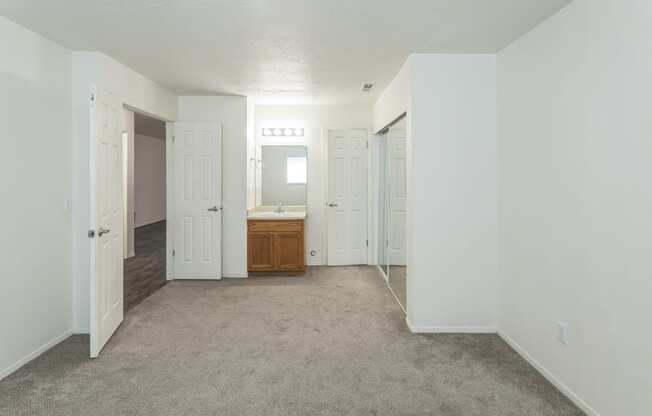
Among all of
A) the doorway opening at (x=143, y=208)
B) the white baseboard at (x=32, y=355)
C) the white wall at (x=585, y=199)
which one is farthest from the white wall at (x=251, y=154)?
the white wall at (x=585, y=199)

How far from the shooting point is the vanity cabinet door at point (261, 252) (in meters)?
4.99

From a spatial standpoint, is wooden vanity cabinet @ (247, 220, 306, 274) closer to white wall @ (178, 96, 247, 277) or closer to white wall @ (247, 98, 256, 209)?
white wall @ (178, 96, 247, 277)

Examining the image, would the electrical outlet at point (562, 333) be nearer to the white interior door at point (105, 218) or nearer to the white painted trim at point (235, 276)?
the white interior door at point (105, 218)

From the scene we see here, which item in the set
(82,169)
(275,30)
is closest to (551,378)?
(275,30)

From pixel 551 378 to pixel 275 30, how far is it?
303 centimetres

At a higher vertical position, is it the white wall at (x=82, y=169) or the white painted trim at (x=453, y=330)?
the white wall at (x=82, y=169)

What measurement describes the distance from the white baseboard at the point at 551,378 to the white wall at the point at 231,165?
3264 millimetres

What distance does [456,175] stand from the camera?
316cm

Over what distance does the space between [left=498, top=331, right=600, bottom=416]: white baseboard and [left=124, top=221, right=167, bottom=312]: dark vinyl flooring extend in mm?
3578

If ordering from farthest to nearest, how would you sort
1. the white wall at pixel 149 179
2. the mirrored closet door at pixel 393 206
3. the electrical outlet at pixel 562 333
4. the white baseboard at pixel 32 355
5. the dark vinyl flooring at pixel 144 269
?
the white wall at pixel 149 179 < the dark vinyl flooring at pixel 144 269 < the mirrored closet door at pixel 393 206 < the white baseboard at pixel 32 355 < the electrical outlet at pixel 562 333

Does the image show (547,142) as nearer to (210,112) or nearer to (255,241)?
(255,241)

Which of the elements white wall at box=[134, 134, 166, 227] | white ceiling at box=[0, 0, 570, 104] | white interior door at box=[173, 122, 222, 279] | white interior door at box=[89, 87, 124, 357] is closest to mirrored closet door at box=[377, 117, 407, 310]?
white ceiling at box=[0, 0, 570, 104]

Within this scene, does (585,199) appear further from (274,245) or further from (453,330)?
(274,245)

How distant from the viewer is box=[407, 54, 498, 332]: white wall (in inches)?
124
